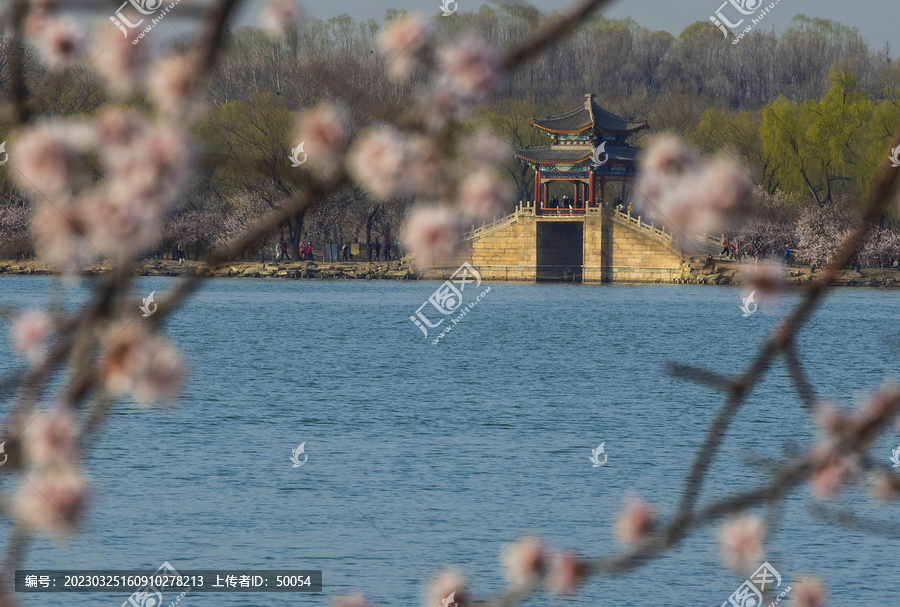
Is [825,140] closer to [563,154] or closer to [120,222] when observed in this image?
[563,154]

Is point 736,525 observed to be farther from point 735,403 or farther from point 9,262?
point 9,262

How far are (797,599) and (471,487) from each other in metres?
13.2

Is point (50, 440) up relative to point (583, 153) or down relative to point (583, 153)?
down

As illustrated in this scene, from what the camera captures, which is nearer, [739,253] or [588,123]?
[739,253]

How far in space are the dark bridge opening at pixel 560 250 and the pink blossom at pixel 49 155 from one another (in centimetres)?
6392

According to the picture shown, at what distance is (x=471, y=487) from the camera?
18438 millimetres

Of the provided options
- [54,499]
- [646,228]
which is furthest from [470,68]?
[646,228]

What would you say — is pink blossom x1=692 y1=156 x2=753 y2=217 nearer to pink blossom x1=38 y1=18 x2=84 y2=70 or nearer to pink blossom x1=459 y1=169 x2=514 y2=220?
pink blossom x1=459 y1=169 x2=514 y2=220

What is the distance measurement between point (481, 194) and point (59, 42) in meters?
0.93

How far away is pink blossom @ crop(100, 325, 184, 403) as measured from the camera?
208 cm

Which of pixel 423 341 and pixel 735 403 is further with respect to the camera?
pixel 423 341

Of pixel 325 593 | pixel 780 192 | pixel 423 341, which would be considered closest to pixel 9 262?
pixel 423 341

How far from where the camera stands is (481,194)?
8.96 ft

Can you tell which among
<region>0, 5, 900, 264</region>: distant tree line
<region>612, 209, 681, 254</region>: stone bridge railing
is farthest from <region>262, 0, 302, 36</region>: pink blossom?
<region>612, 209, 681, 254</region>: stone bridge railing
